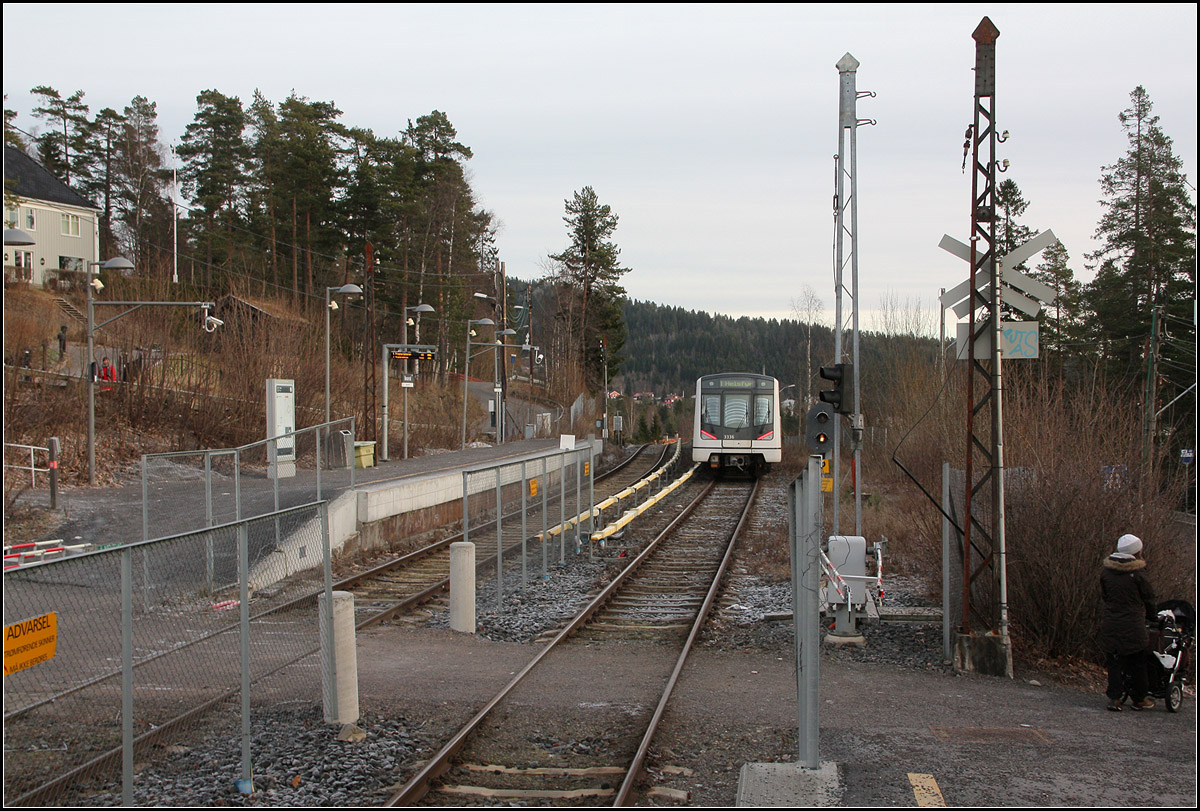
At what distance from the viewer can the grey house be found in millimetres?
53281

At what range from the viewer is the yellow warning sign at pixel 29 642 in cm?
446

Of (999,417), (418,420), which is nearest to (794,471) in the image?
(418,420)

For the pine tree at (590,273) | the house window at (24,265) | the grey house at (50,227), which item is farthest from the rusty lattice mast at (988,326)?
the pine tree at (590,273)

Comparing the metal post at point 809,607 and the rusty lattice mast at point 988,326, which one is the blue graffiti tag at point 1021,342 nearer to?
the rusty lattice mast at point 988,326

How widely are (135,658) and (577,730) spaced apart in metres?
3.24

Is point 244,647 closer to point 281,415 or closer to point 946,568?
point 946,568

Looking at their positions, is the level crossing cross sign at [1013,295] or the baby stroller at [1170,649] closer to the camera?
the baby stroller at [1170,649]

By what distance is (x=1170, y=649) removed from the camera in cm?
856

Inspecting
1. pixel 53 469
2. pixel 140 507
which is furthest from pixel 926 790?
pixel 140 507

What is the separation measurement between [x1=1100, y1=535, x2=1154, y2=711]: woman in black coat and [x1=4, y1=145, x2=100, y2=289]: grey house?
2166 inches

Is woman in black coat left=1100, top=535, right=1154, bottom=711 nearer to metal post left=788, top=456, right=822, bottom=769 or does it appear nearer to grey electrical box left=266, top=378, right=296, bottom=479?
metal post left=788, top=456, right=822, bottom=769

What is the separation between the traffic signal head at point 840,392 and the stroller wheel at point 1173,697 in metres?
5.55

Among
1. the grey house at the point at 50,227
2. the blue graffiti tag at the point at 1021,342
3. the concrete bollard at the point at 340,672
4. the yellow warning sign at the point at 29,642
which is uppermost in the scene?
the grey house at the point at 50,227

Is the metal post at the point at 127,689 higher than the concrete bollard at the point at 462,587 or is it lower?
higher
